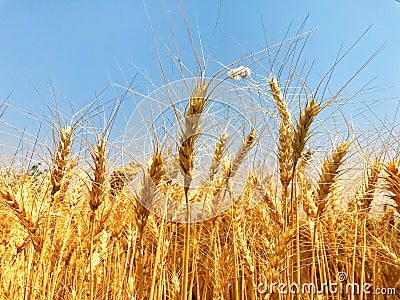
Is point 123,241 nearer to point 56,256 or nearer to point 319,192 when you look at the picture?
point 56,256

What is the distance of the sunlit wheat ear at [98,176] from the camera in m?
2.07

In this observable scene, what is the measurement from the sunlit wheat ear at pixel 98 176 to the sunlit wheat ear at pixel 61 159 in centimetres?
49

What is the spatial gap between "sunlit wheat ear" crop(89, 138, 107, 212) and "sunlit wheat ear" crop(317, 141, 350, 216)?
3.91 ft

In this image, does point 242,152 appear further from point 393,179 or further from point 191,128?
point 191,128

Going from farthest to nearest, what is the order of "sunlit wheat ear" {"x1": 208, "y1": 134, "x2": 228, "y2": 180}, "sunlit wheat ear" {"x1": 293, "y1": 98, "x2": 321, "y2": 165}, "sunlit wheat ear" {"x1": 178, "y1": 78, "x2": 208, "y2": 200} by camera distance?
"sunlit wheat ear" {"x1": 208, "y1": 134, "x2": 228, "y2": 180} < "sunlit wheat ear" {"x1": 293, "y1": 98, "x2": 321, "y2": 165} < "sunlit wheat ear" {"x1": 178, "y1": 78, "x2": 208, "y2": 200}

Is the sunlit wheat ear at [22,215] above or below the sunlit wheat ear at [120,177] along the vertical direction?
below

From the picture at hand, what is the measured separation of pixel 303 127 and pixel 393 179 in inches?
23.3

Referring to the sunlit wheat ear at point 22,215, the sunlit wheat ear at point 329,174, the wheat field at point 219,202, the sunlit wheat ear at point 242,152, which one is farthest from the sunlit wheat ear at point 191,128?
the sunlit wheat ear at point 242,152

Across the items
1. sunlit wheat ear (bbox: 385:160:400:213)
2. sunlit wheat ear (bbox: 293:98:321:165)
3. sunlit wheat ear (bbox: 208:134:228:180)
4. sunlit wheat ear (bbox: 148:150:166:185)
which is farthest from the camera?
sunlit wheat ear (bbox: 208:134:228:180)

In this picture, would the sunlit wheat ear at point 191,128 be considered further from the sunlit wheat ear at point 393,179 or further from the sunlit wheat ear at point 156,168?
the sunlit wheat ear at point 393,179

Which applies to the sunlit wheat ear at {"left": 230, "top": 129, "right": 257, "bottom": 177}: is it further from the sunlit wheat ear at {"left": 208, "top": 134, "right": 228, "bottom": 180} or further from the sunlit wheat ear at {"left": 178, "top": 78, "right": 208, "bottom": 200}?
the sunlit wheat ear at {"left": 178, "top": 78, "right": 208, "bottom": 200}

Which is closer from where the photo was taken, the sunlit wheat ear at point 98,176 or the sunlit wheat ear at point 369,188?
the sunlit wheat ear at point 98,176

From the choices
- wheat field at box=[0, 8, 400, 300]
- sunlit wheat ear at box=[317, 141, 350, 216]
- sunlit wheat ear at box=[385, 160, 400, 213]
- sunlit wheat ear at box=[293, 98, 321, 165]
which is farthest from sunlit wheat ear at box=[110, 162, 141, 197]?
sunlit wheat ear at box=[385, 160, 400, 213]

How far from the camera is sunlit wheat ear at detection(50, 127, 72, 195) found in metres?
2.54
